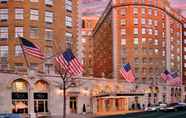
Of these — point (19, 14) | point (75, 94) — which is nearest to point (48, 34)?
point (19, 14)

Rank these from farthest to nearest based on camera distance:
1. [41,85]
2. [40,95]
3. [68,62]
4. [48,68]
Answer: [48,68], [41,85], [40,95], [68,62]

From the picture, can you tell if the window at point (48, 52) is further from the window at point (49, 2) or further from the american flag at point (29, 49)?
the american flag at point (29, 49)

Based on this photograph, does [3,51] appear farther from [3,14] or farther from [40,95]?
[40,95]

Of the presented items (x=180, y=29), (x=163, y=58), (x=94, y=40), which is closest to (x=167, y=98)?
(x=163, y=58)

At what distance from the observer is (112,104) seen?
316ft

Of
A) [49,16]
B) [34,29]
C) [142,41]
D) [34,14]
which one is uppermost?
[34,14]

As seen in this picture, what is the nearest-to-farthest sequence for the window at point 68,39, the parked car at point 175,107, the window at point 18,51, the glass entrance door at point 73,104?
the parked car at point 175,107
the window at point 18,51
the glass entrance door at point 73,104
the window at point 68,39

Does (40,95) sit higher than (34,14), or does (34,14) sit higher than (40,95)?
(34,14)

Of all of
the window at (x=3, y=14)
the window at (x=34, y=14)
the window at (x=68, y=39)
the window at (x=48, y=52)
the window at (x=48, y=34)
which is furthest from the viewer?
the window at (x=68, y=39)

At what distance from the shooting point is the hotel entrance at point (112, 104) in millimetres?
91500

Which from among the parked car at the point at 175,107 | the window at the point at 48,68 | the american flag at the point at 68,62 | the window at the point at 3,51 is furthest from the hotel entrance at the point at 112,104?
the american flag at the point at 68,62

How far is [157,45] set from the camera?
140 metres

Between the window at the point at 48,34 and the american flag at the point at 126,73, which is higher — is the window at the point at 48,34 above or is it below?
above

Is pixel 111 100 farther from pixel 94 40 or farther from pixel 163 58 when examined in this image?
pixel 94 40
